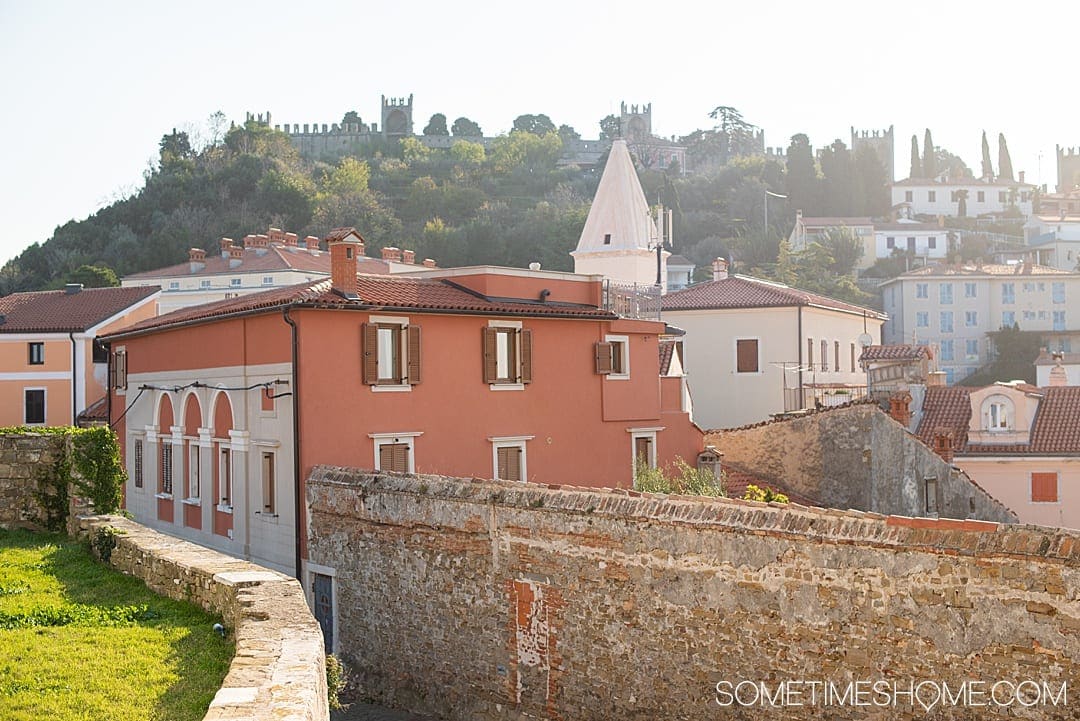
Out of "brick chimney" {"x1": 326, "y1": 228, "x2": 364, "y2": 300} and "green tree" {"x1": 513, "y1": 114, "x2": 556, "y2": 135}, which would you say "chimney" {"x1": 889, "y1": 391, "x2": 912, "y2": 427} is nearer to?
"brick chimney" {"x1": 326, "y1": 228, "x2": 364, "y2": 300}

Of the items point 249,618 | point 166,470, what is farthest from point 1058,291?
point 249,618

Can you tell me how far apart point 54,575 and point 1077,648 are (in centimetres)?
976

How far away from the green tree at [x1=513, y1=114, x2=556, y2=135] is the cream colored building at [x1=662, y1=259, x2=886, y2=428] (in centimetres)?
10423

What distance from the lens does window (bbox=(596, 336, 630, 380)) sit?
2383 cm

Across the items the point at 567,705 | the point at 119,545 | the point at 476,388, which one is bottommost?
the point at 567,705

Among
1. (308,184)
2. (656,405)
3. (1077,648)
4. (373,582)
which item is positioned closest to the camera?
(1077,648)

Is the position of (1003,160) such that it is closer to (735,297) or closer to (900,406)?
(735,297)

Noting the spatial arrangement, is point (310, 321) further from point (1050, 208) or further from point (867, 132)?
point (867, 132)

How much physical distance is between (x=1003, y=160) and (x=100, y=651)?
122 m

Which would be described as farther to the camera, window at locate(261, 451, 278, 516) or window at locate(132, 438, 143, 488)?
window at locate(132, 438, 143, 488)

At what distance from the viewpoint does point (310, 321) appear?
19.2 metres

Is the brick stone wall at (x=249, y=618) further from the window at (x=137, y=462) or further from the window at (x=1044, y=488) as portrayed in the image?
the window at (x=1044, y=488)

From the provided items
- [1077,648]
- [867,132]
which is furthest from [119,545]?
[867,132]

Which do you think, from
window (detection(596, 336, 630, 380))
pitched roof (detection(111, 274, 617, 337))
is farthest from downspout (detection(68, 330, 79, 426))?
window (detection(596, 336, 630, 380))
